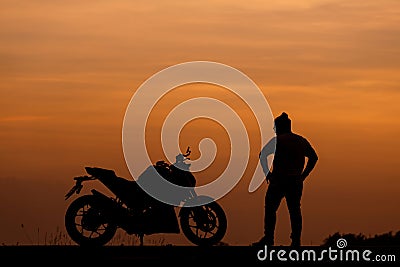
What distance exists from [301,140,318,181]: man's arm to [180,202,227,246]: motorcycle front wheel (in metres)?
2.41

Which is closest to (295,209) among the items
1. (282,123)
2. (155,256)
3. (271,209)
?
(271,209)

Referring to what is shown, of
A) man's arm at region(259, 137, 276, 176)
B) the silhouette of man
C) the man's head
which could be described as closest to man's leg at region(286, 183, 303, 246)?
the silhouette of man

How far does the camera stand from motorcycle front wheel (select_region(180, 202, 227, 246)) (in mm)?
22016

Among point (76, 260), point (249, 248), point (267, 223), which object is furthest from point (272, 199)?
point (76, 260)

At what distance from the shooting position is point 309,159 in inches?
795

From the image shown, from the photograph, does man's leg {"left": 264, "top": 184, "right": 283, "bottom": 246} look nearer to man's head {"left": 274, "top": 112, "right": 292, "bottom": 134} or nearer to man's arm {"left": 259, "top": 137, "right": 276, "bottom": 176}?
man's arm {"left": 259, "top": 137, "right": 276, "bottom": 176}

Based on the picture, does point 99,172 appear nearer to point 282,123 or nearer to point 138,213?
point 138,213

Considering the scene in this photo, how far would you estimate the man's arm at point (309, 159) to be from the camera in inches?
793

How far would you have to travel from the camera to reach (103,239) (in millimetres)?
21812

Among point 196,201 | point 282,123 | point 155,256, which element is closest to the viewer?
point 155,256

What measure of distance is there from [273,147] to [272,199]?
2.94ft

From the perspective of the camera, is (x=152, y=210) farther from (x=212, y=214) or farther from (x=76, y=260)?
(x=76, y=260)

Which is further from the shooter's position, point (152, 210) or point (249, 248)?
point (152, 210)

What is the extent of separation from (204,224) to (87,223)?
2.08 metres
